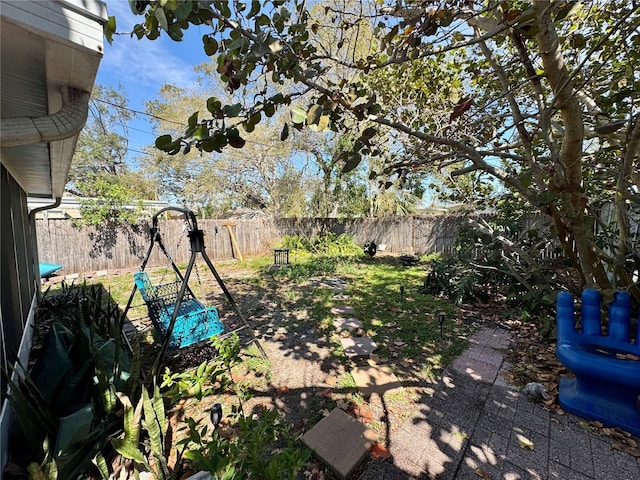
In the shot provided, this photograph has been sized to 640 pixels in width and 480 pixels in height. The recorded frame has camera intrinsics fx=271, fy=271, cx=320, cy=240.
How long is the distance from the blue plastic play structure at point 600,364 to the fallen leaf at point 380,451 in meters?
1.68

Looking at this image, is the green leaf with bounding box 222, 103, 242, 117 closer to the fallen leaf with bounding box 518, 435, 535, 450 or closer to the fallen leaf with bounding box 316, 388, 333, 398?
the fallen leaf with bounding box 316, 388, 333, 398

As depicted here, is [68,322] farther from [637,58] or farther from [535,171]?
[637,58]

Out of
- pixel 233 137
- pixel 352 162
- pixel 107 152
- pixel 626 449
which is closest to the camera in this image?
pixel 233 137

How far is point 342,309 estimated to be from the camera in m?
5.09

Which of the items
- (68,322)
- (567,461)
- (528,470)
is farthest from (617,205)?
(68,322)

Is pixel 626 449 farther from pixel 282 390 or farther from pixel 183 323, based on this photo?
pixel 183 323

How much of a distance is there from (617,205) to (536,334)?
202 cm

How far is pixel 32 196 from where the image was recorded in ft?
17.1

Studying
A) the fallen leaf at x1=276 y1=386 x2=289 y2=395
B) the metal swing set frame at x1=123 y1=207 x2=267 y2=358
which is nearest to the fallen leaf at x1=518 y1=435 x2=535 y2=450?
the fallen leaf at x1=276 y1=386 x2=289 y2=395

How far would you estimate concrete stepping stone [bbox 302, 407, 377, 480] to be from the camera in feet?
5.87

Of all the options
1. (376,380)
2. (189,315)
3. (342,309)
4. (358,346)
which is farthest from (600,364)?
(189,315)

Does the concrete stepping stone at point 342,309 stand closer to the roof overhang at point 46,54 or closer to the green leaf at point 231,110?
the green leaf at point 231,110

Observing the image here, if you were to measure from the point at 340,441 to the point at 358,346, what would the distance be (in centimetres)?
165

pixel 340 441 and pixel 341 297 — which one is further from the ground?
pixel 340 441
